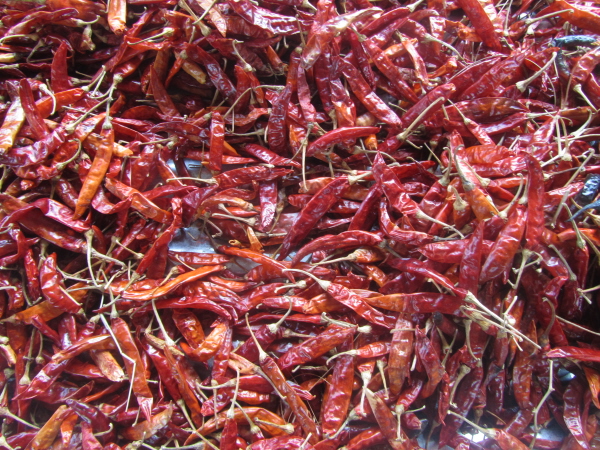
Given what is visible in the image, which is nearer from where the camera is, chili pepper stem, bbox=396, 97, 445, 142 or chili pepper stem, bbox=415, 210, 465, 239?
chili pepper stem, bbox=415, 210, 465, 239

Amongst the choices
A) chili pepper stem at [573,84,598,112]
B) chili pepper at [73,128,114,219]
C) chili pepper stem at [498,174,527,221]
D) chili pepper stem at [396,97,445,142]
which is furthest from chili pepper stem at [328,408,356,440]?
chili pepper stem at [573,84,598,112]

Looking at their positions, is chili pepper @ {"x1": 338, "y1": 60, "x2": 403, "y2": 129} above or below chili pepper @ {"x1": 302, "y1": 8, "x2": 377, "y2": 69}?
below

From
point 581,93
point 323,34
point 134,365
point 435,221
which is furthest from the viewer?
point 581,93

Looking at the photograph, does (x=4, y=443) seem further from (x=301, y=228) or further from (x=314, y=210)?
(x=314, y=210)

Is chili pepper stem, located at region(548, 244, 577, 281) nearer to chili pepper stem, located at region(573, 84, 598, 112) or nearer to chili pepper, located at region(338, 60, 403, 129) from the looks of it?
chili pepper stem, located at region(573, 84, 598, 112)

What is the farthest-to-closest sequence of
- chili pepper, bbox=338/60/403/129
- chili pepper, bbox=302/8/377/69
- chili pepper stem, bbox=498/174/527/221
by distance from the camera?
1. chili pepper, bbox=338/60/403/129
2. chili pepper, bbox=302/8/377/69
3. chili pepper stem, bbox=498/174/527/221

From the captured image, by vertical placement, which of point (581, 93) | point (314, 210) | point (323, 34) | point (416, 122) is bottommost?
point (314, 210)

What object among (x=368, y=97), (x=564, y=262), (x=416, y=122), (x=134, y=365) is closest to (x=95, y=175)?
(x=134, y=365)

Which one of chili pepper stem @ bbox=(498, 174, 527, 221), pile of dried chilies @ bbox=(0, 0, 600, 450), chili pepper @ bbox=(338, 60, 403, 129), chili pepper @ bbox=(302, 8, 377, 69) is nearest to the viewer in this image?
chili pepper stem @ bbox=(498, 174, 527, 221)

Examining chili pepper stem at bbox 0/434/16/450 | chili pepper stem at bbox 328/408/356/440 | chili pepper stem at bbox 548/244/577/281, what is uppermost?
chili pepper stem at bbox 548/244/577/281

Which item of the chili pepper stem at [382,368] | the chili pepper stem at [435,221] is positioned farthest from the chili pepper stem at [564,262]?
the chili pepper stem at [382,368]
